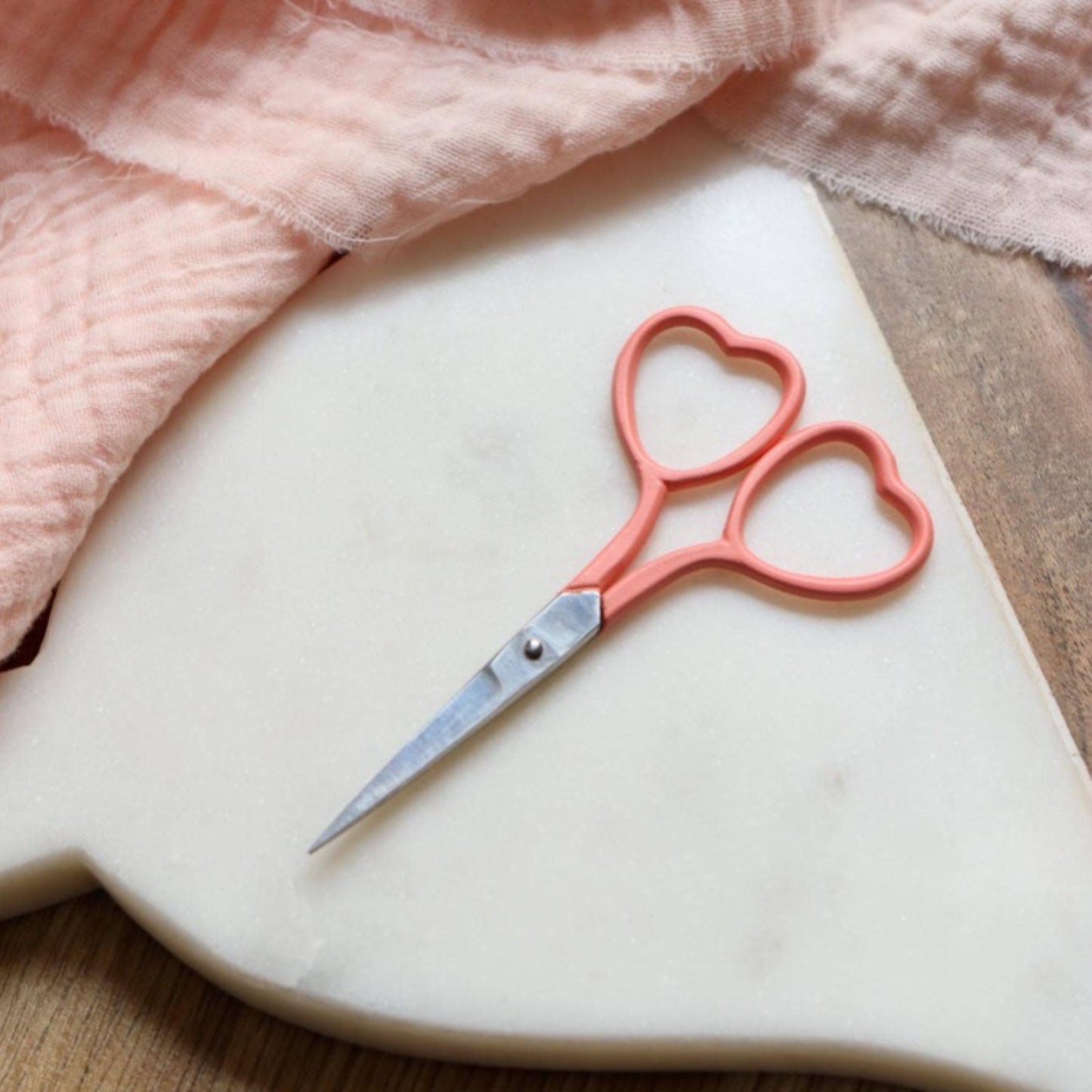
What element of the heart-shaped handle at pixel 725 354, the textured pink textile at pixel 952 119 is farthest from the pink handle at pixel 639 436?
the textured pink textile at pixel 952 119

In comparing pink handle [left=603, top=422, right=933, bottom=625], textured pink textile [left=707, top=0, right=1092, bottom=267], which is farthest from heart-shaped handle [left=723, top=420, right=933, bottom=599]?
textured pink textile [left=707, top=0, right=1092, bottom=267]

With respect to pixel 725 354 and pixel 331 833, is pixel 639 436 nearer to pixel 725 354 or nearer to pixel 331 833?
pixel 725 354

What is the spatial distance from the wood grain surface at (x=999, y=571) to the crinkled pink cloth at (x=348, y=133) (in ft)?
0.10

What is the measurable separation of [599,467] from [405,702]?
137 millimetres

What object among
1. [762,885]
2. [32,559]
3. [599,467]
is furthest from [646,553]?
[32,559]

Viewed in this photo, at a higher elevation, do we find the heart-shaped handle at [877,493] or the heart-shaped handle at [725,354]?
the heart-shaped handle at [725,354]

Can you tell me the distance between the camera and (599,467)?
1.98 feet

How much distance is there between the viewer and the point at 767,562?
586mm

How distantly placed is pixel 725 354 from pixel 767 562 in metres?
0.10

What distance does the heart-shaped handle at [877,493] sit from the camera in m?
0.57

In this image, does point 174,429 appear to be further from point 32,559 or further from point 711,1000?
point 711,1000

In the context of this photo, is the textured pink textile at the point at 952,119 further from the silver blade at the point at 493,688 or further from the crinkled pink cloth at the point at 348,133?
the silver blade at the point at 493,688

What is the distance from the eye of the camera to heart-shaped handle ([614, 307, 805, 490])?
59 cm

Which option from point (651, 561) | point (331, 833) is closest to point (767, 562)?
point (651, 561)
